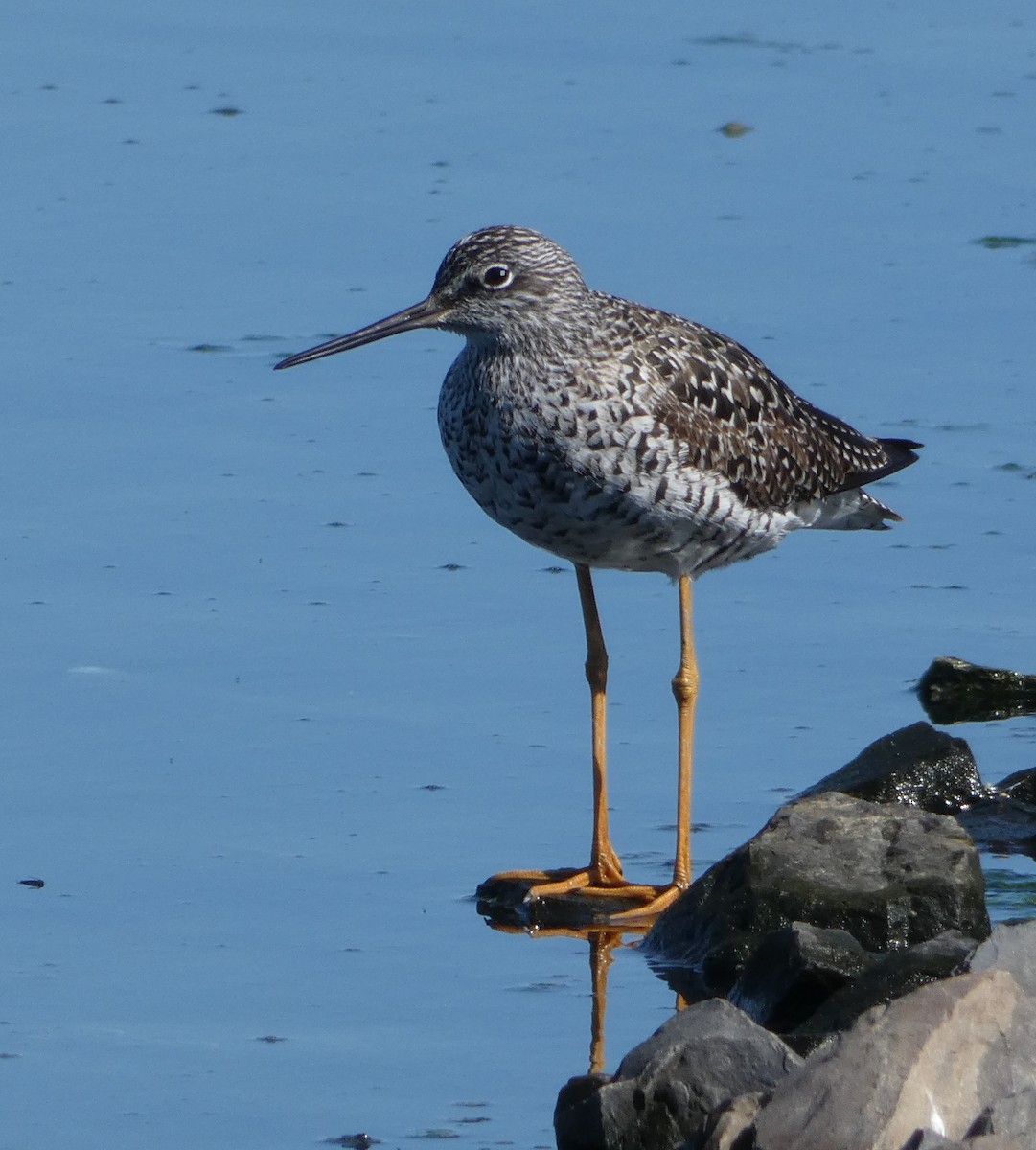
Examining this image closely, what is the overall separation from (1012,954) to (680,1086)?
1092mm

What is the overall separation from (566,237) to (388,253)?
41.0 inches

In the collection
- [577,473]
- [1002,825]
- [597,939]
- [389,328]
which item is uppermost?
[389,328]

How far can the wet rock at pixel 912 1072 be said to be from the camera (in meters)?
6.57

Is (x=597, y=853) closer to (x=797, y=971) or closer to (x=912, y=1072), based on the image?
(x=797, y=971)

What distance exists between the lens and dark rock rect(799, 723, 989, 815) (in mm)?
9523

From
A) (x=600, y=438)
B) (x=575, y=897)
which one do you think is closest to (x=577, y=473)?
(x=600, y=438)

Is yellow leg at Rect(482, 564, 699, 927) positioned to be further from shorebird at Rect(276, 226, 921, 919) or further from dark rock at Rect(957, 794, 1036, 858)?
dark rock at Rect(957, 794, 1036, 858)

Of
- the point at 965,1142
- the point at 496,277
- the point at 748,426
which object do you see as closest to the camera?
the point at 965,1142

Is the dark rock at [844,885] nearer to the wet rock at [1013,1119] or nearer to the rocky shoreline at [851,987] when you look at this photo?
the rocky shoreline at [851,987]

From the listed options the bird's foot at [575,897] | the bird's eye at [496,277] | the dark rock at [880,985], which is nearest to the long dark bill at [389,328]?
the bird's eye at [496,277]

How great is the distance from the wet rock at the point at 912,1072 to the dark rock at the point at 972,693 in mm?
3637

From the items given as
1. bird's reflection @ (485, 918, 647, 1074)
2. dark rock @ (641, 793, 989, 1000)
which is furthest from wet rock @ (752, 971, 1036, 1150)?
bird's reflection @ (485, 918, 647, 1074)

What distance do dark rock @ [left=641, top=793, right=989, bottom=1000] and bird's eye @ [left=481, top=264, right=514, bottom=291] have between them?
2.37 meters

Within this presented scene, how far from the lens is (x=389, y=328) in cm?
1002
